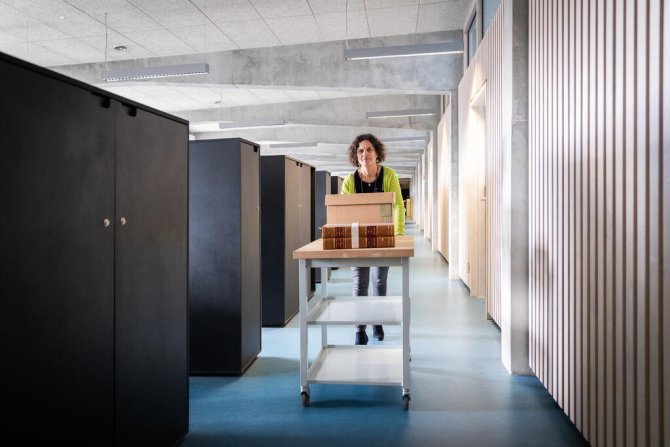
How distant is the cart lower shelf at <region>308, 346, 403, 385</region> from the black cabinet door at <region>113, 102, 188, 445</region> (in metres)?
0.88

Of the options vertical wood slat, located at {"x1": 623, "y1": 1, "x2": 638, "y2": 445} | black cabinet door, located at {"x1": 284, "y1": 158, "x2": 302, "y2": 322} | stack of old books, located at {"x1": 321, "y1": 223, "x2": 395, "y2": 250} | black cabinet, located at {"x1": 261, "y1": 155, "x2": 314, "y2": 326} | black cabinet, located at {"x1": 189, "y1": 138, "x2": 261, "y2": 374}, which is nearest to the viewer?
vertical wood slat, located at {"x1": 623, "y1": 1, "x2": 638, "y2": 445}

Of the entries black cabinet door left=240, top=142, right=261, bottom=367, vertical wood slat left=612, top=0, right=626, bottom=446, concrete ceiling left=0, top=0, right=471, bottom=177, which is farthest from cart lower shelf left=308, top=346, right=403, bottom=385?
concrete ceiling left=0, top=0, right=471, bottom=177

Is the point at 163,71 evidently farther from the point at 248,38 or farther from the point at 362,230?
the point at 362,230

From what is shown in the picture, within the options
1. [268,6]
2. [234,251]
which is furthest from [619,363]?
[268,6]

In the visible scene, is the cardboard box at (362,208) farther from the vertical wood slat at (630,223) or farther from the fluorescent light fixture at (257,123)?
the fluorescent light fixture at (257,123)

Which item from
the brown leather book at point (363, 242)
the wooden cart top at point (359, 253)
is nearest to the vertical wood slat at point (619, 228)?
the wooden cart top at point (359, 253)

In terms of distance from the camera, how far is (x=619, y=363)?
189 centimetres

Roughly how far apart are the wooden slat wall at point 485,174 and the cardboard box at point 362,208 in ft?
3.84

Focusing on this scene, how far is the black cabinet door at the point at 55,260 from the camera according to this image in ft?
4.47

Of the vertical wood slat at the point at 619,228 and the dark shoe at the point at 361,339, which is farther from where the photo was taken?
the dark shoe at the point at 361,339

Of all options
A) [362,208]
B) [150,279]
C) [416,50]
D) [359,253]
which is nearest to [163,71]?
[416,50]

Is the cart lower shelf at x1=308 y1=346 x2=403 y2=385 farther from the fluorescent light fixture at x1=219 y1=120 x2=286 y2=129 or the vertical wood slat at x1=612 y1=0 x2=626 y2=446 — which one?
the fluorescent light fixture at x1=219 y1=120 x2=286 y2=129

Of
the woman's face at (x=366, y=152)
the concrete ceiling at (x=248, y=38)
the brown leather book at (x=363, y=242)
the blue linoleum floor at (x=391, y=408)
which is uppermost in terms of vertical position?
the concrete ceiling at (x=248, y=38)

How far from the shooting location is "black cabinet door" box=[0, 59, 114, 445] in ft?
4.47
